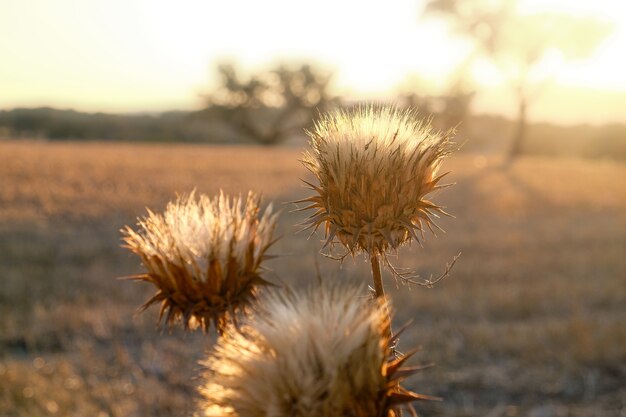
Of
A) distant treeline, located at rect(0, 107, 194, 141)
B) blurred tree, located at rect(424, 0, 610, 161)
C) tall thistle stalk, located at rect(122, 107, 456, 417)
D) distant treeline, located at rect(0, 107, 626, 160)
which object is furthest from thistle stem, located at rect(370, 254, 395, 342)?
distant treeline, located at rect(0, 107, 194, 141)

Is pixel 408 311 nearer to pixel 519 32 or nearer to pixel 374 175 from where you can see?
pixel 374 175

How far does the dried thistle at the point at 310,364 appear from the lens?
3.11ft

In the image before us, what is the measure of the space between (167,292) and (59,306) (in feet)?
27.2

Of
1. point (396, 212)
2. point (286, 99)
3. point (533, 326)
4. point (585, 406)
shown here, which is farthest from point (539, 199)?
point (286, 99)

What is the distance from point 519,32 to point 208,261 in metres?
40.9

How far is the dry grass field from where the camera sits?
6387 mm

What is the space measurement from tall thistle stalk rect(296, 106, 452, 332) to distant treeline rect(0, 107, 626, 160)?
52217 millimetres

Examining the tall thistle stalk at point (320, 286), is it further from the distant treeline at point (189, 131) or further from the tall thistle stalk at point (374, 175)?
the distant treeline at point (189, 131)

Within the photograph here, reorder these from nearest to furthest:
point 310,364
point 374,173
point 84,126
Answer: point 310,364, point 374,173, point 84,126

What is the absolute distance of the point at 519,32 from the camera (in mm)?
39500

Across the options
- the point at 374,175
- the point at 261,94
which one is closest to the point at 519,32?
the point at 261,94

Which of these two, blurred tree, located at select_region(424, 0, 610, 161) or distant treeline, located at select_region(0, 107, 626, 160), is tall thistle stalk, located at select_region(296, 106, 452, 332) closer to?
blurred tree, located at select_region(424, 0, 610, 161)

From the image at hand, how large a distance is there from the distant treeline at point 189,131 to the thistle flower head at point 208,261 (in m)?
52.2

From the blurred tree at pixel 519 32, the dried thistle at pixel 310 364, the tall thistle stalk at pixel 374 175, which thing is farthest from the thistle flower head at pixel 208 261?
the blurred tree at pixel 519 32
